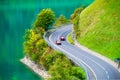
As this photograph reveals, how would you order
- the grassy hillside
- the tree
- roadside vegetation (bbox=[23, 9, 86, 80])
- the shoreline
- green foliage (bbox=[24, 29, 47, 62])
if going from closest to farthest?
roadside vegetation (bbox=[23, 9, 86, 80]), the grassy hillside, the shoreline, green foliage (bbox=[24, 29, 47, 62]), the tree

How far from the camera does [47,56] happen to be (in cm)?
12450

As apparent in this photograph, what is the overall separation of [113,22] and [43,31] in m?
38.9

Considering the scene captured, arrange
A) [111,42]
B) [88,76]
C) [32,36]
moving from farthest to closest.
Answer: [32,36] → [111,42] → [88,76]

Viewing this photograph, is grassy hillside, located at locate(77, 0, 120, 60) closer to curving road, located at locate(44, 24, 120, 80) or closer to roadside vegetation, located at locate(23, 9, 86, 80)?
curving road, located at locate(44, 24, 120, 80)

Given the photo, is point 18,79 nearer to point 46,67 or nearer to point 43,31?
point 46,67

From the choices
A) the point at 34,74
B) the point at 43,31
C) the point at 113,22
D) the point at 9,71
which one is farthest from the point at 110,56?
the point at 43,31

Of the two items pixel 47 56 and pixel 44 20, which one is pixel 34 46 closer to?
pixel 47 56

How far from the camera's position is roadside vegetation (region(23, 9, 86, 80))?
296 ft

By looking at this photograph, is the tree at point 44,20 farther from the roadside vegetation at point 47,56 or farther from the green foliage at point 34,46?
the green foliage at point 34,46

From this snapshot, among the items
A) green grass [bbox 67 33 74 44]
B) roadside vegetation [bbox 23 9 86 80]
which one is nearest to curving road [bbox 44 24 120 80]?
green grass [bbox 67 33 74 44]

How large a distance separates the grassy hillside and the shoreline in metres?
17.0

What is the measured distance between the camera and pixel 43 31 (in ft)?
→ 526

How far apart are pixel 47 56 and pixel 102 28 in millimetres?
21748

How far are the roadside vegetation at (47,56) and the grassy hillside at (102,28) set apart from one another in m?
13.1
